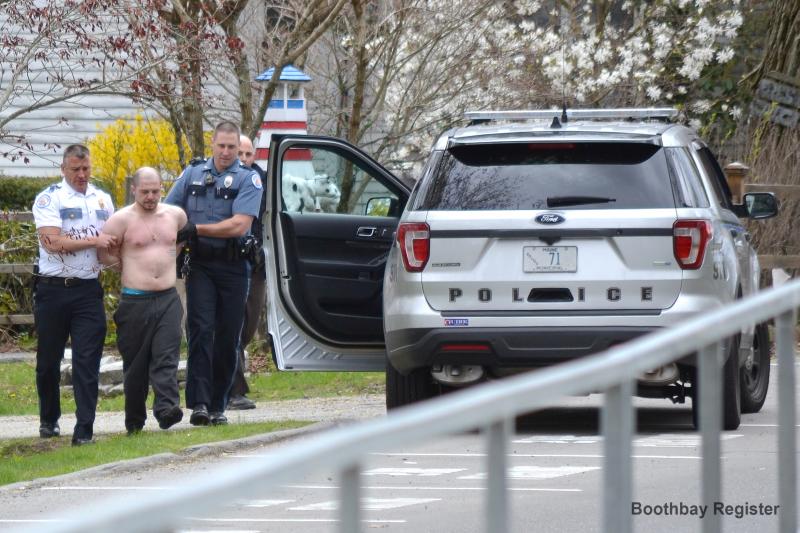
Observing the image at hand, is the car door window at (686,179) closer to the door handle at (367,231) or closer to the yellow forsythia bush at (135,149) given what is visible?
the door handle at (367,231)

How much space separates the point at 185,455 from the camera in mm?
8375

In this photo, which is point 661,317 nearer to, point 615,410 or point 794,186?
point 615,410

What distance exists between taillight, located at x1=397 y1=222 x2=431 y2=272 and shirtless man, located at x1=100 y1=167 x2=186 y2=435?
71.7 inches

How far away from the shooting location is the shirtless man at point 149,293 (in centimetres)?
927

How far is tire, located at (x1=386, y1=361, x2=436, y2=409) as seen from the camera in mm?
8719

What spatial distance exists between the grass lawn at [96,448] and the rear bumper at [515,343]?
4.76 feet

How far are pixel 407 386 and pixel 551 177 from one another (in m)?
1.51

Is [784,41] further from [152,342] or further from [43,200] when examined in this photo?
[43,200]

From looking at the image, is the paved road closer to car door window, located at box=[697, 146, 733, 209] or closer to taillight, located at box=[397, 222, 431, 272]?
taillight, located at box=[397, 222, 431, 272]

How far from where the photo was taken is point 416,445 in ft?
6.59

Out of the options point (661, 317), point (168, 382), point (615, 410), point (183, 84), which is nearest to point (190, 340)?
point (168, 382)

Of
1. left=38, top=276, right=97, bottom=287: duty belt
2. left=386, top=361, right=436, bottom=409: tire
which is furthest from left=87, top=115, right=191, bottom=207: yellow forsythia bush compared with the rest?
left=386, top=361, right=436, bottom=409: tire

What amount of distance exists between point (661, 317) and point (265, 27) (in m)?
10.2

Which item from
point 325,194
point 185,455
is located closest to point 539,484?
point 185,455
